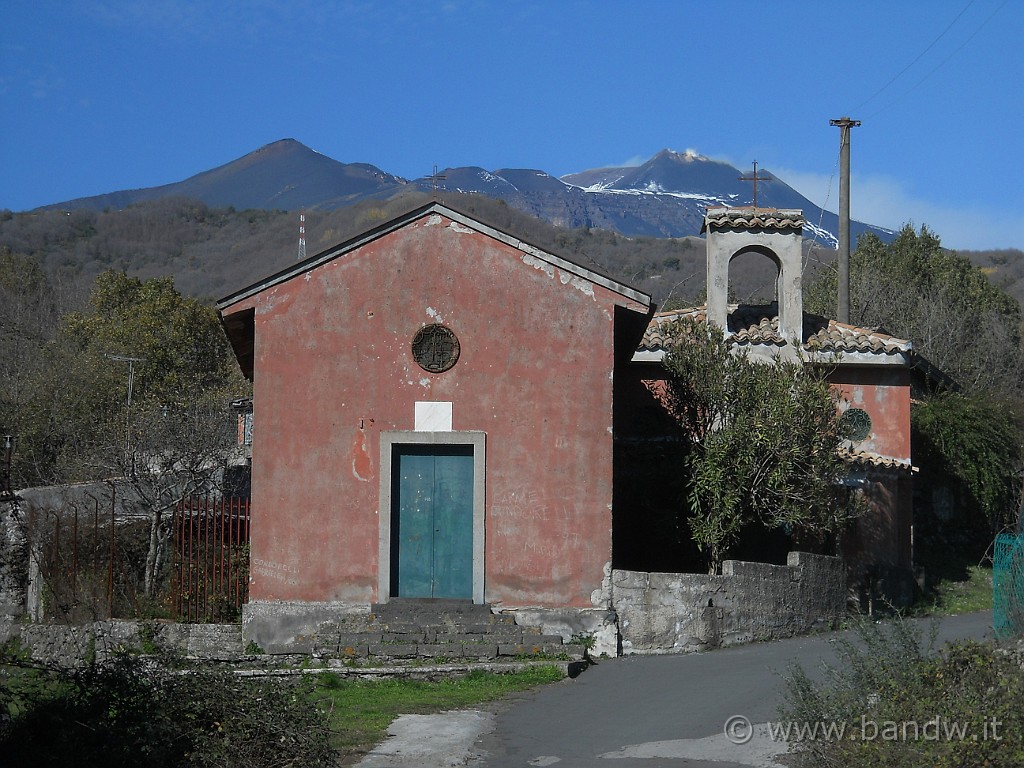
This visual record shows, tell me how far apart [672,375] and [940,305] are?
23.6m

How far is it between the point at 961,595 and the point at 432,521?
11.4 metres

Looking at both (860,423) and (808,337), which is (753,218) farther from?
(860,423)

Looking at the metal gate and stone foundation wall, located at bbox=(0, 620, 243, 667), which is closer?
stone foundation wall, located at bbox=(0, 620, 243, 667)

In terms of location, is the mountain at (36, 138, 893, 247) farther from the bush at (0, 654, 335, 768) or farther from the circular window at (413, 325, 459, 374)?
the bush at (0, 654, 335, 768)

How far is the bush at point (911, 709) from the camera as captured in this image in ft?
26.7

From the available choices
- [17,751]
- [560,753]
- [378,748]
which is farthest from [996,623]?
[17,751]

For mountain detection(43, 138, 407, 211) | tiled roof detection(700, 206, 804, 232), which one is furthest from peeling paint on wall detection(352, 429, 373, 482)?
mountain detection(43, 138, 407, 211)

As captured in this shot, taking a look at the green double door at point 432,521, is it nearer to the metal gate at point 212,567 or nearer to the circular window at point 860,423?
the metal gate at point 212,567

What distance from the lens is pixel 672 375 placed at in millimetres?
19344

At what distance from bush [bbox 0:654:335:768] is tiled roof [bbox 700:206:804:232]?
51.9ft

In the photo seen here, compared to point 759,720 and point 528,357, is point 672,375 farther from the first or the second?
point 759,720

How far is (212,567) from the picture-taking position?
17562mm

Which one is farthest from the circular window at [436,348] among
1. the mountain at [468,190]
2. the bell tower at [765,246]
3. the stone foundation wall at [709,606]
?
the mountain at [468,190]

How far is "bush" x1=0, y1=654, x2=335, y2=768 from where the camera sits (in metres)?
8.98
